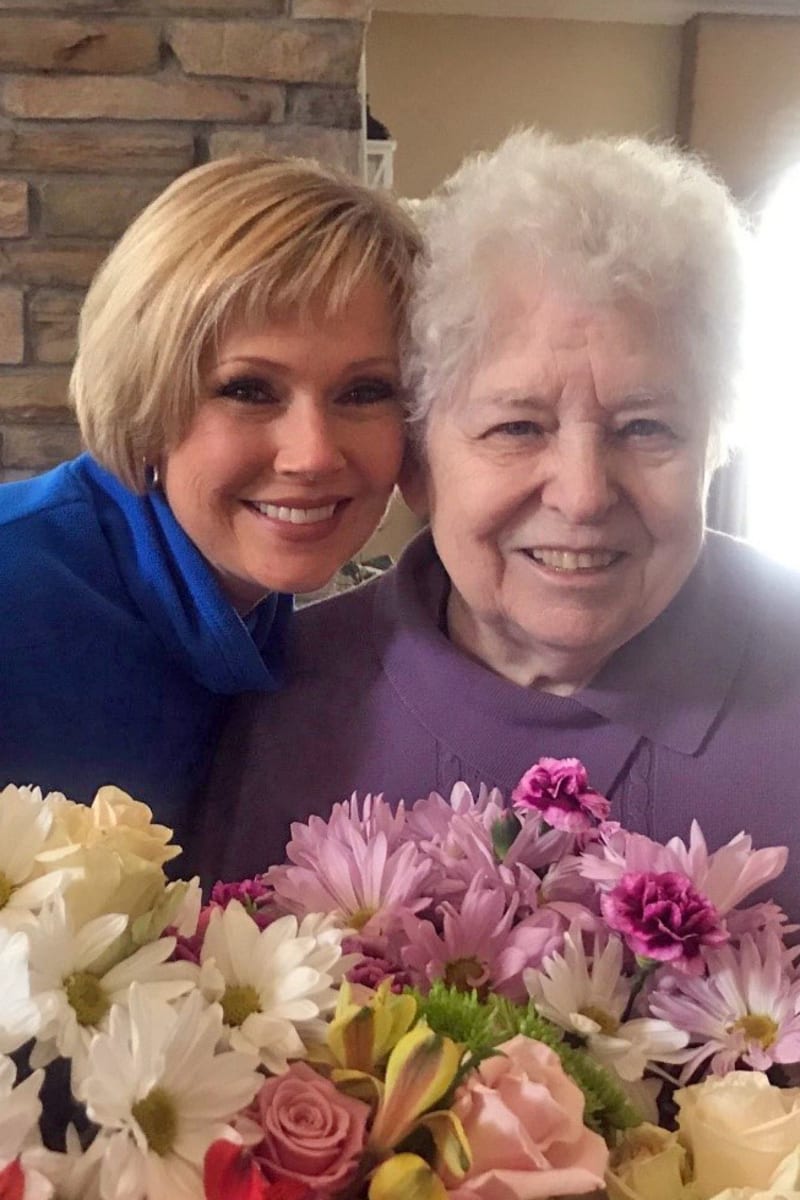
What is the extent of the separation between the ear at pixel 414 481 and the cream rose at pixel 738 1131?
0.63 meters

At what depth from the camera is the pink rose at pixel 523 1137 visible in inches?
17.9

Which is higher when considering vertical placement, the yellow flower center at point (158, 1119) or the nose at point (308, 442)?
the nose at point (308, 442)

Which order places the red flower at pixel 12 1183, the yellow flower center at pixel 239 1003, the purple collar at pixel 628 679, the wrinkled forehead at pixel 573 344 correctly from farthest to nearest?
the purple collar at pixel 628 679, the wrinkled forehead at pixel 573 344, the yellow flower center at pixel 239 1003, the red flower at pixel 12 1183

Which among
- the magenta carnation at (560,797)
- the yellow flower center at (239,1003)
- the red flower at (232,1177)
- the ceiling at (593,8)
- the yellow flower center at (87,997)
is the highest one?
the ceiling at (593,8)

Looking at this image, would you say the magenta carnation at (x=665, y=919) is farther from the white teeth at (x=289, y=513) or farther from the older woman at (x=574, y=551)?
the white teeth at (x=289, y=513)

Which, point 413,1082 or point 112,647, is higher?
point 413,1082

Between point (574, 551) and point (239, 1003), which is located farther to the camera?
point (574, 551)

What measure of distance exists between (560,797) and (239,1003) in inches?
9.9

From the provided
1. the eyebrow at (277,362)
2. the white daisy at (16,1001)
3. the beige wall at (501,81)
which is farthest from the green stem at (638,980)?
the beige wall at (501,81)

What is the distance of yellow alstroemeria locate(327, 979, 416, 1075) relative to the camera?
473mm

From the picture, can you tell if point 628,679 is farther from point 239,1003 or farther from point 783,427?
point 783,427

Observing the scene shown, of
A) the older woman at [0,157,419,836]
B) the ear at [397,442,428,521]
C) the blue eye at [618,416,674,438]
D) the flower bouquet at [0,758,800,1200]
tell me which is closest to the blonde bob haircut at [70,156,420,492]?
the older woman at [0,157,419,836]

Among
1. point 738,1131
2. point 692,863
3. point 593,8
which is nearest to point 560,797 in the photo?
point 692,863

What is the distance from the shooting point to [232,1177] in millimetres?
407
